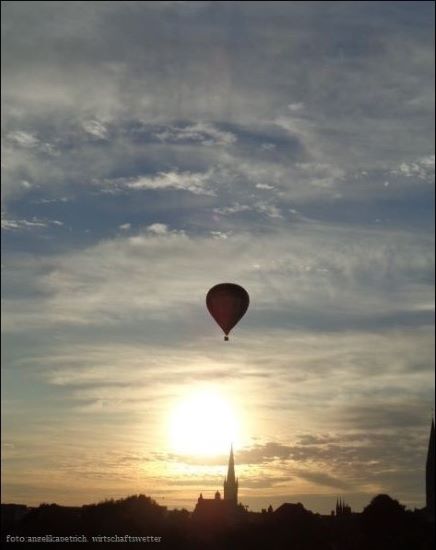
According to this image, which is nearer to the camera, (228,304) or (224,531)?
(228,304)

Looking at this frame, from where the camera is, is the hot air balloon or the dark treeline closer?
the hot air balloon

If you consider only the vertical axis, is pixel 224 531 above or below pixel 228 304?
below

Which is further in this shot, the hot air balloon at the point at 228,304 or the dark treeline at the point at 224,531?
the dark treeline at the point at 224,531

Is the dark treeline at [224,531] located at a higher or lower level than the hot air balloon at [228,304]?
lower

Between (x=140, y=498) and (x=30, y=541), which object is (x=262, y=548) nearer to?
(x=140, y=498)

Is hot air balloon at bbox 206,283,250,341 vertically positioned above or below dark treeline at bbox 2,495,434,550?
above
